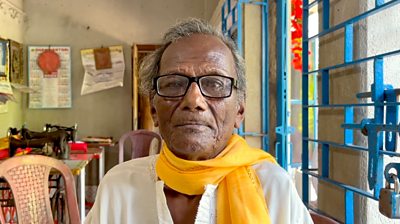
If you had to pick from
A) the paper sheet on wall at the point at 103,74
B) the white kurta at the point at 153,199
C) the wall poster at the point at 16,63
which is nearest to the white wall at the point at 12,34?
the wall poster at the point at 16,63

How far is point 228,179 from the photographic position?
0.93m

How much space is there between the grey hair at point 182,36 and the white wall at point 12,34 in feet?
11.5

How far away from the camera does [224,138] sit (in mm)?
905

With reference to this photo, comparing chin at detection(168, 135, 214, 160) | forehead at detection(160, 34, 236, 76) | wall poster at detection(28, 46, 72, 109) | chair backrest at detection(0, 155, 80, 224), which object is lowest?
chair backrest at detection(0, 155, 80, 224)

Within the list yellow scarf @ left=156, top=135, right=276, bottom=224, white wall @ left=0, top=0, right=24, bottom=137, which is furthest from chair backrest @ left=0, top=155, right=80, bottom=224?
white wall @ left=0, top=0, right=24, bottom=137

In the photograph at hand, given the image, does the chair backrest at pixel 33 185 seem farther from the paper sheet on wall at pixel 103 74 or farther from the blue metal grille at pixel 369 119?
the paper sheet on wall at pixel 103 74

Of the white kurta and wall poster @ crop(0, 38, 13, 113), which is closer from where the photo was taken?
the white kurta

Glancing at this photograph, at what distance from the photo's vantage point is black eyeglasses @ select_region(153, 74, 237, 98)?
2.84 ft

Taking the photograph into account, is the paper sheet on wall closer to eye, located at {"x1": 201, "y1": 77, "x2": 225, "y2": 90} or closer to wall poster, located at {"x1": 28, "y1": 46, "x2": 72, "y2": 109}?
wall poster, located at {"x1": 28, "y1": 46, "x2": 72, "y2": 109}

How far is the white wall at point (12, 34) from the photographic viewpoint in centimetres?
397

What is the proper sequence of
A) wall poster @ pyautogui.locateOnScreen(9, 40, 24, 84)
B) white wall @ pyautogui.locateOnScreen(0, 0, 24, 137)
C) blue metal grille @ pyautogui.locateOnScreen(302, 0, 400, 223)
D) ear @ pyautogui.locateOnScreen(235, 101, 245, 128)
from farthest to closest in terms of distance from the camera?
1. wall poster @ pyautogui.locateOnScreen(9, 40, 24, 84)
2. white wall @ pyautogui.locateOnScreen(0, 0, 24, 137)
3. blue metal grille @ pyautogui.locateOnScreen(302, 0, 400, 223)
4. ear @ pyautogui.locateOnScreen(235, 101, 245, 128)

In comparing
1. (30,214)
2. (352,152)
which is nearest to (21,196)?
(30,214)

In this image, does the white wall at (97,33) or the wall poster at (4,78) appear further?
the white wall at (97,33)

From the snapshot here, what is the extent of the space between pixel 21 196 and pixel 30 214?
11cm
